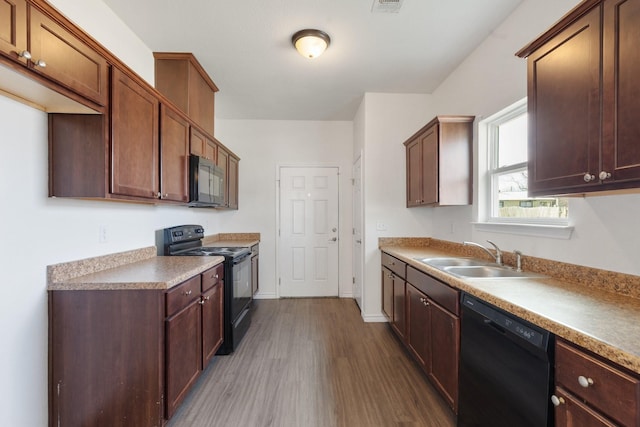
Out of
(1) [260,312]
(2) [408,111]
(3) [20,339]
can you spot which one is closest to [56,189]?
(3) [20,339]

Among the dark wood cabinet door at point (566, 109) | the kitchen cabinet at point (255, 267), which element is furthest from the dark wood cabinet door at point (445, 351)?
the kitchen cabinet at point (255, 267)

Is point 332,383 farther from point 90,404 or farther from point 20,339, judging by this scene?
point 20,339

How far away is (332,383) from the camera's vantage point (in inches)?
84.7

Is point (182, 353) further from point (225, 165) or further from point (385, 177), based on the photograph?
point (385, 177)

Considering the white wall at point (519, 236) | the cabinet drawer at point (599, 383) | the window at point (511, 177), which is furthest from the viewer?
the window at point (511, 177)

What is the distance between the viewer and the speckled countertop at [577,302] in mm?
847

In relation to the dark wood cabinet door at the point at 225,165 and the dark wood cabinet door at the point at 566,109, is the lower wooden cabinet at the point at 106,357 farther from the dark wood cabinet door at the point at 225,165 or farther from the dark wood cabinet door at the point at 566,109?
the dark wood cabinet door at the point at 566,109

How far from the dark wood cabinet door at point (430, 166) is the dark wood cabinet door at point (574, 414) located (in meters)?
1.80

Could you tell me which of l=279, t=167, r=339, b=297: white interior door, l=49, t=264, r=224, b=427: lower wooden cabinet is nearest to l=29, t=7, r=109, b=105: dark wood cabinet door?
l=49, t=264, r=224, b=427: lower wooden cabinet

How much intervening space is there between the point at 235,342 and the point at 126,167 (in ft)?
6.06

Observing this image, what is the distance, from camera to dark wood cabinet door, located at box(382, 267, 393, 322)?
2923 mm

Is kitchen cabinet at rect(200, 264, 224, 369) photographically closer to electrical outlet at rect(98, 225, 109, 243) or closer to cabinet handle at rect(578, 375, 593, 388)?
electrical outlet at rect(98, 225, 109, 243)

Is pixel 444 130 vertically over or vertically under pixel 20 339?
over

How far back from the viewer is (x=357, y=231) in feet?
12.7
